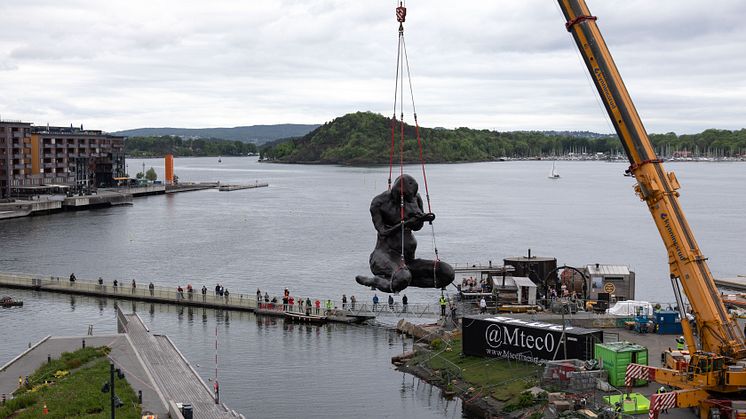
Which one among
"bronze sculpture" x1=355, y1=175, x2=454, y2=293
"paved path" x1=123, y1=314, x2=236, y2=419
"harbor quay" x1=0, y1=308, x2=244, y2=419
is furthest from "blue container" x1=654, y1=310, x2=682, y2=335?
"bronze sculpture" x1=355, y1=175, x2=454, y2=293

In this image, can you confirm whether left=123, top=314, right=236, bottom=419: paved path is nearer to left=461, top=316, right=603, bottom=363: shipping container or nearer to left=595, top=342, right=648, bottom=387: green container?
left=461, top=316, right=603, bottom=363: shipping container

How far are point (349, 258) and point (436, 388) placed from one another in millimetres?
44671

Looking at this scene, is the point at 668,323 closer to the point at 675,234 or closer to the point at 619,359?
the point at 619,359

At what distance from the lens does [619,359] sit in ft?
103

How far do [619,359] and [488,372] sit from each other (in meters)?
6.13

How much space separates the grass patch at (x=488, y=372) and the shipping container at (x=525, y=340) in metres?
0.38

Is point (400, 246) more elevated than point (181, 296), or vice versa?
point (400, 246)

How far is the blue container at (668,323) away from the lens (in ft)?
127

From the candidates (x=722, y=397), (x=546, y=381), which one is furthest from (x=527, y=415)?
(x=722, y=397)

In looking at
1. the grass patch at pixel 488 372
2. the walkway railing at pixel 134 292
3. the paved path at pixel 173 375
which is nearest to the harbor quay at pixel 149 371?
the paved path at pixel 173 375

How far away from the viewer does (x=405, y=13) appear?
22.3m

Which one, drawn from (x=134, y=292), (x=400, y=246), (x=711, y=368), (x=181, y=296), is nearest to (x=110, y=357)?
(x=400, y=246)

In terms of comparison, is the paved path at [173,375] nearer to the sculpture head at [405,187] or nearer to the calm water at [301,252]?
the calm water at [301,252]

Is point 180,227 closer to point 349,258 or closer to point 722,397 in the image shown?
point 349,258
